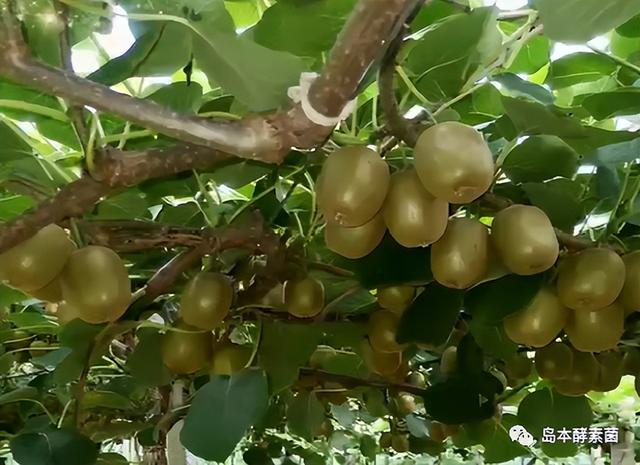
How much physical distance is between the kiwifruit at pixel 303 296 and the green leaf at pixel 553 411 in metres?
0.44

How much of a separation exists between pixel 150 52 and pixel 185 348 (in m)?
0.37

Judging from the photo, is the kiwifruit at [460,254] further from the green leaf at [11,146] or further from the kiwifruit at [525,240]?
the green leaf at [11,146]

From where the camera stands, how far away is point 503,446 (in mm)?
1466

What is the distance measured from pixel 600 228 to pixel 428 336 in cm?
21

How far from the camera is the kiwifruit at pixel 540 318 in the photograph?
0.76 meters

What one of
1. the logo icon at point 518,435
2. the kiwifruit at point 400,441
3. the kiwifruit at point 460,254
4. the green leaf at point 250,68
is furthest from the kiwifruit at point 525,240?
the kiwifruit at point 400,441

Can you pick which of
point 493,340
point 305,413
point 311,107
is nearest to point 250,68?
point 311,107

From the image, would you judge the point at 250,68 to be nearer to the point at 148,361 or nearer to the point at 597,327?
the point at 597,327

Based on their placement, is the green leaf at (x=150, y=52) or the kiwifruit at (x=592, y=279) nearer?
the green leaf at (x=150, y=52)

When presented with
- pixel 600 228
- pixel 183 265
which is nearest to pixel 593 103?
pixel 600 228

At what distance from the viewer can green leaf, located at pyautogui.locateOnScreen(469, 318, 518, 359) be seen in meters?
0.93

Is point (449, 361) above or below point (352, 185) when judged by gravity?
below

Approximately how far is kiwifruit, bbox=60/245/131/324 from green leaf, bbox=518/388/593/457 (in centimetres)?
68

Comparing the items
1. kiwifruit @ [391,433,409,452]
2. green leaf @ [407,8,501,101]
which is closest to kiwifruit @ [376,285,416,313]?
green leaf @ [407,8,501,101]
